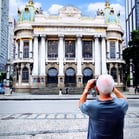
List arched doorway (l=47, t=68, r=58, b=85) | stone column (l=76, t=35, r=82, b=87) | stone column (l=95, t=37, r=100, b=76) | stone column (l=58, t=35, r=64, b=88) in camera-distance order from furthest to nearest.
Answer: stone column (l=95, t=37, r=100, b=76), arched doorway (l=47, t=68, r=58, b=85), stone column (l=76, t=35, r=82, b=87), stone column (l=58, t=35, r=64, b=88)

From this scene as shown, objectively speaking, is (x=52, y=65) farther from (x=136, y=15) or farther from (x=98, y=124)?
(x=136, y=15)

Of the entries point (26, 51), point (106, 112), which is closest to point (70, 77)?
point (26, 51)

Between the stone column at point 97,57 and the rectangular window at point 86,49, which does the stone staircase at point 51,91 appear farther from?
the rectangular window at point 86,49

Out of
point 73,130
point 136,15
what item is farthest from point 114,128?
point 136,15

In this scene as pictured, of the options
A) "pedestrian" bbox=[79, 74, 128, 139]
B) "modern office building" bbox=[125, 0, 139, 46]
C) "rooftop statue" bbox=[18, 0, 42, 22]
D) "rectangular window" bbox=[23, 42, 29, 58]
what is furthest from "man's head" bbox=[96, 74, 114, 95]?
"modern office building" bbox=[125, 0, 139, 46]

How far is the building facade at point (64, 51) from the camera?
5769cm

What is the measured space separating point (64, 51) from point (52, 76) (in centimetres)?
610

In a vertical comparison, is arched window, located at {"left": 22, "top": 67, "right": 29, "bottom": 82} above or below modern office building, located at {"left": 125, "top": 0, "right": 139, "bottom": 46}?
below

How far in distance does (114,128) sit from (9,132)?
6.74 m

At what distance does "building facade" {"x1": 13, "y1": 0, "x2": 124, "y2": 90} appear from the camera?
5769cm

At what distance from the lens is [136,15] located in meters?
117

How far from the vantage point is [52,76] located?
5788 cm

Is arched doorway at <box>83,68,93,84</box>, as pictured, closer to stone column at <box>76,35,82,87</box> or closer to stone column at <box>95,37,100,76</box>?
stone column at <box>95,37,100,76</box>

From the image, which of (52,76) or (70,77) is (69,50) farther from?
(52,76)
